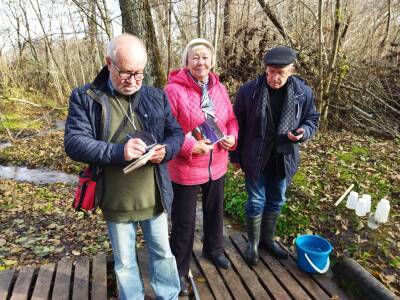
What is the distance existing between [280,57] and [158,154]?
1268 mm

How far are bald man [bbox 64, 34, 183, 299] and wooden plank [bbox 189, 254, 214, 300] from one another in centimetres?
42

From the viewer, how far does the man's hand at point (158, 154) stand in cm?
197

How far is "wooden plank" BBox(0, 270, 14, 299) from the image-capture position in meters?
2.65

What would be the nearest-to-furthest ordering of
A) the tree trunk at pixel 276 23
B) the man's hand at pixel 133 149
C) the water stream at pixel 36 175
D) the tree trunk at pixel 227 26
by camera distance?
the man's hand at pixel 133 149 → the water stream at pixel 36 175 → the tree trunk at pixel 276 23 → the tree trunk at pixel 227 26

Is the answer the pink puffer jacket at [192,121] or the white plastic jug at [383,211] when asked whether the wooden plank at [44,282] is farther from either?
the white plastic jug at [383,211]

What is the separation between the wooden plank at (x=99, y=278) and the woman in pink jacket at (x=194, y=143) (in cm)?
69

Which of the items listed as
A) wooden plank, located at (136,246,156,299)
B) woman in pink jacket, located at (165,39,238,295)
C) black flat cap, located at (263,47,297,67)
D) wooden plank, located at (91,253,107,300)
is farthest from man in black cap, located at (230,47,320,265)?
wooden plank, located at (91,253,107,300)

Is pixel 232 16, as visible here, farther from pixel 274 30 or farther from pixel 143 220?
pixel 143 220

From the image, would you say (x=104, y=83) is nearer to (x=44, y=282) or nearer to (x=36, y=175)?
(x=44, y=282)

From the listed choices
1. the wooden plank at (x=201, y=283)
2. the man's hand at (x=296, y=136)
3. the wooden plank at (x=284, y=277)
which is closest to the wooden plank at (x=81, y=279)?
the wooden plank at (x=201, y=283)

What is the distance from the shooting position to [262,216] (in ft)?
10.5

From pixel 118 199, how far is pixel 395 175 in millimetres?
4533

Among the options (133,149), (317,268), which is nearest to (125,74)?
(133,149)

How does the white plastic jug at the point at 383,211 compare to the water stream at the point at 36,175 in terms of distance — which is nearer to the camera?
the white plastic jug at the point at 383,211
